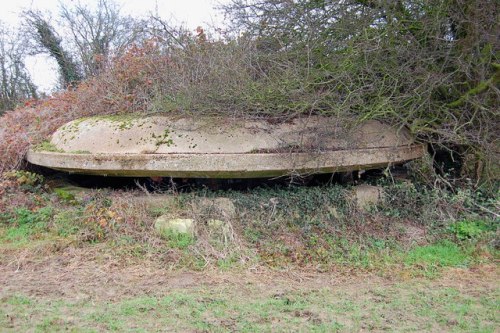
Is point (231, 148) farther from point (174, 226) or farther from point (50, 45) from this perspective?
point (50, 45)

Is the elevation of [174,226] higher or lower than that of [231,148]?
lower

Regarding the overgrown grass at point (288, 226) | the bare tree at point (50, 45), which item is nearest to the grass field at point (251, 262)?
the overgrown grass at point (288, 226)

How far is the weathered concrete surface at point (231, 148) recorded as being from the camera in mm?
5320

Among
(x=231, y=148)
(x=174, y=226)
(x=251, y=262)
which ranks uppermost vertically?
(x=231, y=148)

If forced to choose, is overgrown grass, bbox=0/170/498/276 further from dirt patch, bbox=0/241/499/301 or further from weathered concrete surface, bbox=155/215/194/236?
dirt patch, bbox=0/241/499/301

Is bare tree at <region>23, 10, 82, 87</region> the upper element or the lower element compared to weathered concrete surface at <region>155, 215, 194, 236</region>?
upper

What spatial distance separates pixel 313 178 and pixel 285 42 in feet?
6.64

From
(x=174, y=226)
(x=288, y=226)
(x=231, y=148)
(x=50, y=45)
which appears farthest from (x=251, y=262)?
(x=50, y=45)

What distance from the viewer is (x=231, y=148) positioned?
213 inches

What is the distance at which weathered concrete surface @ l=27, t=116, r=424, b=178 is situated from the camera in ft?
17.5

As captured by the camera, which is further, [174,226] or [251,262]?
[174,226]

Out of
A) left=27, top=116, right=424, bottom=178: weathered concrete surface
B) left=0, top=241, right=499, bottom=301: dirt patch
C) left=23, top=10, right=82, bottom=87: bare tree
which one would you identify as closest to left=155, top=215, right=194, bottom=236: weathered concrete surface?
left=0, top=241, right=499, bottom=301: dirt patch

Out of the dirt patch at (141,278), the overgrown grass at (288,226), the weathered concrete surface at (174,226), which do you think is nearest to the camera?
the dirt patch at (141,278)

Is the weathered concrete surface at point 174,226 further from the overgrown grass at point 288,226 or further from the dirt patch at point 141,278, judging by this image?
the dirt patch at point 141,278
